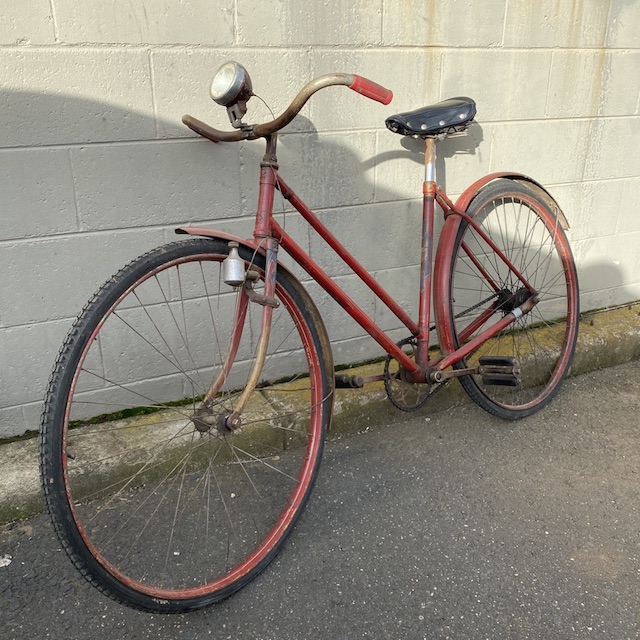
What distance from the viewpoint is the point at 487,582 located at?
2.05 metres

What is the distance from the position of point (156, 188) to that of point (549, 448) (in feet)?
6.61

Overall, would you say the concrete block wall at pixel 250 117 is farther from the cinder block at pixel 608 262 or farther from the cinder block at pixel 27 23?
the cinder block at pixel 608 262

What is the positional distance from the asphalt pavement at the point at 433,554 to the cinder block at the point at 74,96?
1.43 m

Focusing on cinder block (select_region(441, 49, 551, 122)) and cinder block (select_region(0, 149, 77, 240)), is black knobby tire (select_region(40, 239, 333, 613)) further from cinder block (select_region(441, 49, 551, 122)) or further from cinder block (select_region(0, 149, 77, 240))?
cinder block (select_region(441, 49, 551, 122))

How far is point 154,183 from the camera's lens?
2.39 metres

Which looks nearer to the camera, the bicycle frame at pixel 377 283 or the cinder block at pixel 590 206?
the bicycle frame at pixel 377 283

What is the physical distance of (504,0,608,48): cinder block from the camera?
2867 mm

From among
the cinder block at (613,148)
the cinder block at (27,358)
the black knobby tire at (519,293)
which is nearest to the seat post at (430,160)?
the black knobby tire at (519,293)

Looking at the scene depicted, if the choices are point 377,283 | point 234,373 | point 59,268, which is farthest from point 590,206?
point 59,268

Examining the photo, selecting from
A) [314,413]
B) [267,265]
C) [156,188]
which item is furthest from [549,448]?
[156,188]

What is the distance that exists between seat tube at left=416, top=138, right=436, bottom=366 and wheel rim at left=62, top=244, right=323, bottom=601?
1.73ft

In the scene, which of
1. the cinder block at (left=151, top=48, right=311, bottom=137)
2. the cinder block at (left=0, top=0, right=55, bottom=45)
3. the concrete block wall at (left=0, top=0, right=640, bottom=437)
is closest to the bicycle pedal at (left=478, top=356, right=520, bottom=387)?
the concrete block wall at (left=0, top=0, right=640, bottom=437)

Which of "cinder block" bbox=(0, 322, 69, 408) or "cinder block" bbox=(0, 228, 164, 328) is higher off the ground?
"cinder block" bbox=(0, 228, 164, 328)

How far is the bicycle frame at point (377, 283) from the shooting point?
1.96m
